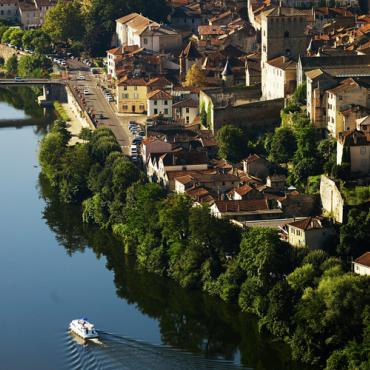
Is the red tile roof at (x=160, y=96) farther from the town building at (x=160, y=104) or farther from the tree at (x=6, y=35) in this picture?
the tree at (x=6, y=35)

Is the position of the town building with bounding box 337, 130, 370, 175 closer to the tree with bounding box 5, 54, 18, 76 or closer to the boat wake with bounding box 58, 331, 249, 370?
the boat wake with bounding box 58, 331, 249, 370

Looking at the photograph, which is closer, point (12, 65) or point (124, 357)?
point (124, 357)

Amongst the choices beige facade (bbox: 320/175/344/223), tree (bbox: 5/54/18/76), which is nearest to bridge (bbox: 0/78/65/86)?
tree (bbox: 5/54/18/76)

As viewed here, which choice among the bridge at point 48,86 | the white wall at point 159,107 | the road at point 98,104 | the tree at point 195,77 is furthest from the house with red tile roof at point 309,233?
the bridge at point 48,86

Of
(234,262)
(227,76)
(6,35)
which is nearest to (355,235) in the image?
(234,262)

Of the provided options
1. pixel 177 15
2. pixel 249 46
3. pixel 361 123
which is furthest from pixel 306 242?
pixel 177 15

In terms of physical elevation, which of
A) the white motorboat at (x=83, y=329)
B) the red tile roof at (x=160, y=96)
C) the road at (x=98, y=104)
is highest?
the red tile roof at (x=160, y=96)

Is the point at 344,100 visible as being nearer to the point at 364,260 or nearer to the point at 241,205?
the point at 241,205
